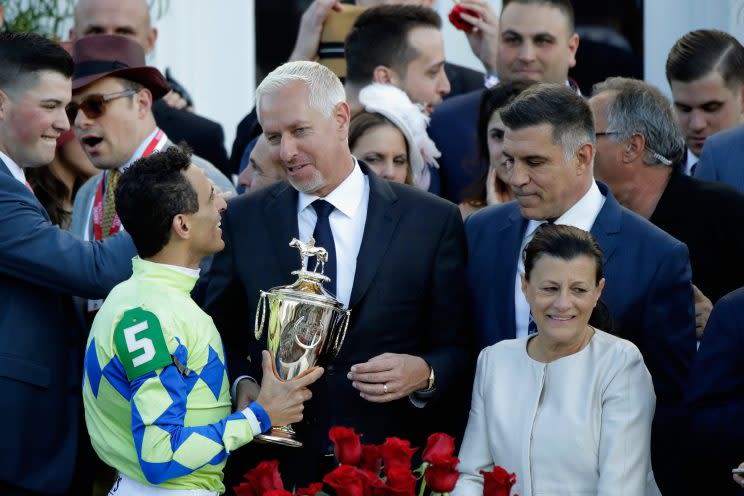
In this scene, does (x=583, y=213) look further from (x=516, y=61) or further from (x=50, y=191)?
(x=50, y=191)

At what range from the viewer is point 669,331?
15.3 ft

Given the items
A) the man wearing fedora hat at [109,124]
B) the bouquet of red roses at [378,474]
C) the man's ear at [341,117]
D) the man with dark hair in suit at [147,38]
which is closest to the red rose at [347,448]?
the bouquet of red roses at [378,474]

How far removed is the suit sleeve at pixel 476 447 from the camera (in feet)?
14.4

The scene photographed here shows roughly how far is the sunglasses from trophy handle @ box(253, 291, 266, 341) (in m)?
1.49

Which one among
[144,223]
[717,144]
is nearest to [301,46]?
[717,144]

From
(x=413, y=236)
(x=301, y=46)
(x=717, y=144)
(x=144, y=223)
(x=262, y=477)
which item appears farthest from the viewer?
(x=301, y=46)

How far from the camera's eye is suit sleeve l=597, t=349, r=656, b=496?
4.22 metres

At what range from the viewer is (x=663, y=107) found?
5578mm

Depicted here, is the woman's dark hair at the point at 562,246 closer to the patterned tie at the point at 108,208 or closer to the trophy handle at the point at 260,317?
the trophy handle at the point at 260,317

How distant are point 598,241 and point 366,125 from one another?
1570mm

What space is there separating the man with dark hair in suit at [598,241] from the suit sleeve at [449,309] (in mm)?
100

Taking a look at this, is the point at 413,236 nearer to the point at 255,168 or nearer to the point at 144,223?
the point at 144,223

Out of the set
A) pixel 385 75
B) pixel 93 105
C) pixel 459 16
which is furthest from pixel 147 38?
pixel 459 16

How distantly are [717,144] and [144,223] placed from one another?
2668mm
